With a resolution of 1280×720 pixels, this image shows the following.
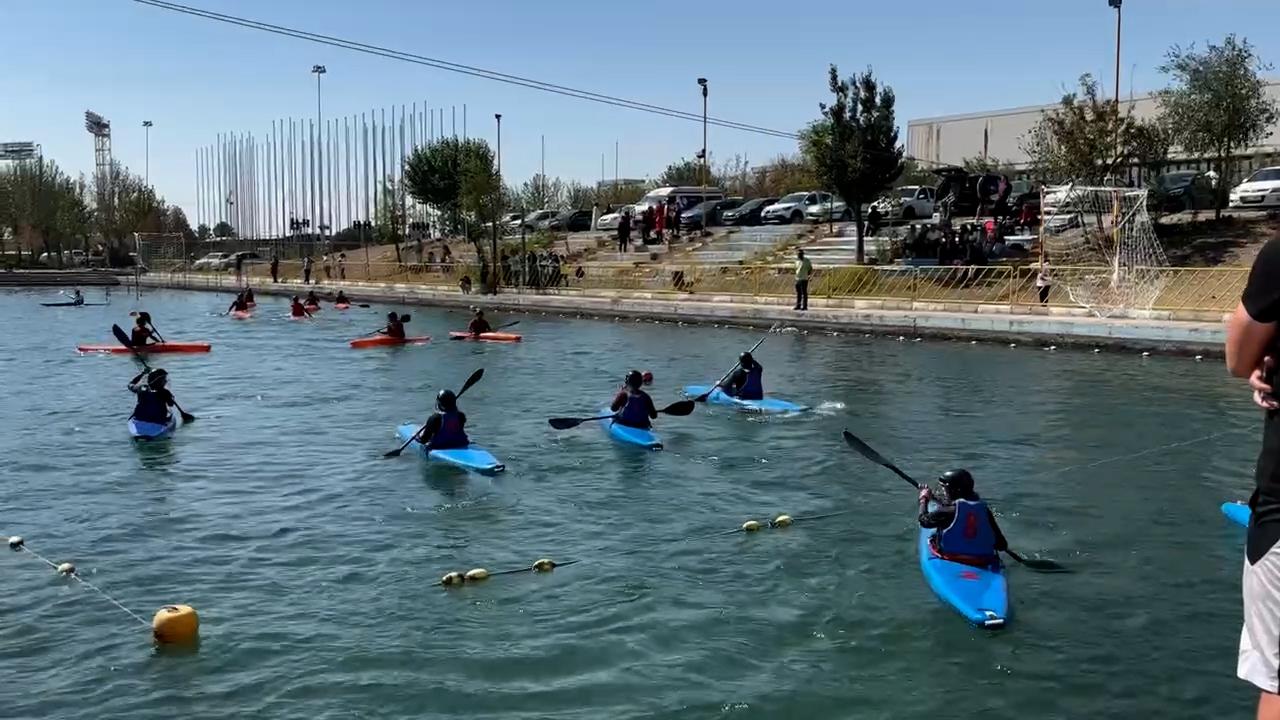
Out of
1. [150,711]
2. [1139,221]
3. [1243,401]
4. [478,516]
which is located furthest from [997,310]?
[150,711]

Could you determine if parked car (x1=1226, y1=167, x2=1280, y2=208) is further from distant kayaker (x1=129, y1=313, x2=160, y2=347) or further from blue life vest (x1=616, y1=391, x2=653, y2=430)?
distant kayaker (x1=129, y1=313, x2=160, y2=347)

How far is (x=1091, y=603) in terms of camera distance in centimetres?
881

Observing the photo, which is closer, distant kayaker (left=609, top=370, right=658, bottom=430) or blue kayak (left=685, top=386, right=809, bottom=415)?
distant kayaker (left=609, top=370, right=658, bottom=430)

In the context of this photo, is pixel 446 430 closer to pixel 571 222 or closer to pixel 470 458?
pixel 470 458

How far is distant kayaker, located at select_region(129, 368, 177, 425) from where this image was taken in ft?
52.5

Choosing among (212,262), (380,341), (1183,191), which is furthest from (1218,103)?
(212,262)

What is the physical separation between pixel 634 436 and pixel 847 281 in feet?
64.4

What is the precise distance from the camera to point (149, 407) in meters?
16.2

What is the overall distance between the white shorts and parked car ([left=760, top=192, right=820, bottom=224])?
4645 centimetres

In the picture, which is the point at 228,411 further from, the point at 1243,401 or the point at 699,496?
the point at 1243,401

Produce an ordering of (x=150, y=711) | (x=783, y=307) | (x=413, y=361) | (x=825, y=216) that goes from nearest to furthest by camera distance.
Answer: (x=150, y=711) < (x=413, y=361) < (x=783, y=307) < (x=825, y=216)

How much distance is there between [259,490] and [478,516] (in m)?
3.04

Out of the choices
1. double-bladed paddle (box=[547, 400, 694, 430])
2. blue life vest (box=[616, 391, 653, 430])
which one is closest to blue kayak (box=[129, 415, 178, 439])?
double-bladed paddle (box=[547, 400, 694, 430])

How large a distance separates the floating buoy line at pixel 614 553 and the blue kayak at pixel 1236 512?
3756 millimetres
